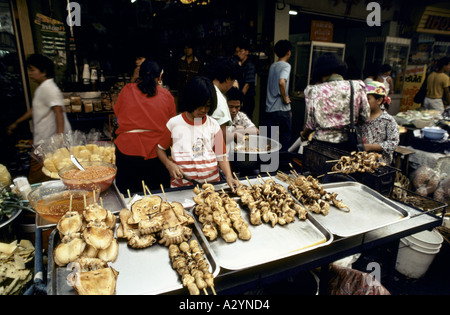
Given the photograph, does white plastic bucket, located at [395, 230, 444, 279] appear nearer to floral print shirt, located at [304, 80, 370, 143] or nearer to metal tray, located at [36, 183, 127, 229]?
floral print shirt, located at [304, 80, 370, 143]

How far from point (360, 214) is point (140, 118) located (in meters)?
2.58

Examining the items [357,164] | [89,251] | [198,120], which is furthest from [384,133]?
[89,251]

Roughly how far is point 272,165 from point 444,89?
27.2 feet

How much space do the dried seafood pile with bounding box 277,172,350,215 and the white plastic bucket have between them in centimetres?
201

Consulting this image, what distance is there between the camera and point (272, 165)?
3.65m

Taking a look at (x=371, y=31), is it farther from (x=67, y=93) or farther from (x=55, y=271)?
(x=55, y=271)

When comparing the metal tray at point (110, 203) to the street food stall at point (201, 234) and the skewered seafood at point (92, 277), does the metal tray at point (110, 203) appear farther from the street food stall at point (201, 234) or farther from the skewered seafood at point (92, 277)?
the skewered seafood at point (92, 277)

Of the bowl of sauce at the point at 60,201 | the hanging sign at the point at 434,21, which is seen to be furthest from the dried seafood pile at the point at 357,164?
the hanging sign at the point at 434,21

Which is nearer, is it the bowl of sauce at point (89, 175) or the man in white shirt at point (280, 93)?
the bowl of sauce at point (89, 175)

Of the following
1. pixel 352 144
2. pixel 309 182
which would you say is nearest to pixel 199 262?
pixel 309 182

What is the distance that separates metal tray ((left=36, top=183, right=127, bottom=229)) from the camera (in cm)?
194

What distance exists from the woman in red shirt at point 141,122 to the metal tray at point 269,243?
1.72 meters

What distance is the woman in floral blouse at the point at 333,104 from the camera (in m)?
3.71

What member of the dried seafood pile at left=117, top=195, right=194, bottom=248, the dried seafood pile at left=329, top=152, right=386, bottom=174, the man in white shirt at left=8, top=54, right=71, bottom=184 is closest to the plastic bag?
the dried seafood pile at left=329, top=152, right=386, bottom=174
